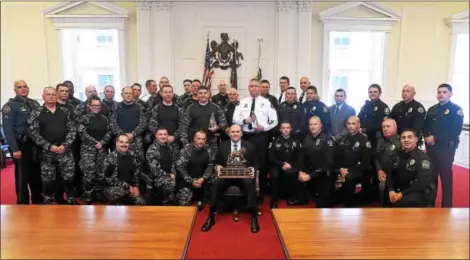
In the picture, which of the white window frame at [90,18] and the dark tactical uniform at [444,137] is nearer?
the dark tactical uniform at [444,137]

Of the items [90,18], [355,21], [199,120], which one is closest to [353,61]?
[355,21]

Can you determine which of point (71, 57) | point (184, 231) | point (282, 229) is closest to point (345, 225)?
→ point (282, 229)

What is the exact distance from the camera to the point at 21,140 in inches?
146

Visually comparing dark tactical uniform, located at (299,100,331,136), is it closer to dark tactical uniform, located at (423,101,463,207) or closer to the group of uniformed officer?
the group of uniformed officer

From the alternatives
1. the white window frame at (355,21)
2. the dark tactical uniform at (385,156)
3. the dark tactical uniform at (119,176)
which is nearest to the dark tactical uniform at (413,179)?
the dark tactical uniform at (385,156)

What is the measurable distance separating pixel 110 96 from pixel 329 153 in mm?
2812

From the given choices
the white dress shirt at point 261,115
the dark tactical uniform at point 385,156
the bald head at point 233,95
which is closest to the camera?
the dark tactical uniform at point 385,156

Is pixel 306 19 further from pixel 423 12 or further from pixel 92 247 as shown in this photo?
pixel 92 247

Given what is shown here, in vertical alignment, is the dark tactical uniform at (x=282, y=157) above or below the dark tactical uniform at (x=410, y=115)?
below

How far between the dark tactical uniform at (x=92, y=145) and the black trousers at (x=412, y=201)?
309 cm

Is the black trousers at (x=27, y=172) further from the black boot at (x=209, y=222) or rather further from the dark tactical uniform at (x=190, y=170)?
the black boot at (x=209, y=222)

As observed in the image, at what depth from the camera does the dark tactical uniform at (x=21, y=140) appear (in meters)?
3.65

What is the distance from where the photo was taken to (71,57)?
7.14 m

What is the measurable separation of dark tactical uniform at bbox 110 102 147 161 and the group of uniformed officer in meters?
0.01
